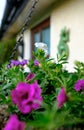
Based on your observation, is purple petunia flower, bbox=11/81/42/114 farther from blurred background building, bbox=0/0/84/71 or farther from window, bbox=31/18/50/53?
window, bbox=31/18/50/53

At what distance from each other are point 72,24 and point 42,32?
2435 millimetres

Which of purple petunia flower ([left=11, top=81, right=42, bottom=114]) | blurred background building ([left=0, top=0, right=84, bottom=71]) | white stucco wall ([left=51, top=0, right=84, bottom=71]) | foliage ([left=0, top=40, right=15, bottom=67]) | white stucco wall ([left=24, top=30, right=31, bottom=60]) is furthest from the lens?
white stucco wall ([left=24, top=30, right=31, bottom=60])

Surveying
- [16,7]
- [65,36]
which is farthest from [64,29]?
[16,7]

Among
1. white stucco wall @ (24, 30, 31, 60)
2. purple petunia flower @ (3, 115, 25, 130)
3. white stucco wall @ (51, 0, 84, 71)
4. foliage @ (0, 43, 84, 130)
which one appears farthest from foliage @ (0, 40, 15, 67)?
purple petunia flower @ (3, 115, 25, 130)

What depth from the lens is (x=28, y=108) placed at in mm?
759

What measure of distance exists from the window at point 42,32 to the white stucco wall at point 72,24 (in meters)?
Answer: 0.79

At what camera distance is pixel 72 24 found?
5.43 m

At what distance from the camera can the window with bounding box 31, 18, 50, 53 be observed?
723 cm

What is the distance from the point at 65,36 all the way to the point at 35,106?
491 cm

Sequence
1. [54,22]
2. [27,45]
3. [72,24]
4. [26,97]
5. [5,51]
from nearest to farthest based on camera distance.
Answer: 1. [26,97]
2. [72,24]
3. [54,22]
4. [5,51]
5. [27,45]

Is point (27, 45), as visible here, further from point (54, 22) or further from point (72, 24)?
point (72, 24)

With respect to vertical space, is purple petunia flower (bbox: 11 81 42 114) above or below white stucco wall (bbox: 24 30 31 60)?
below

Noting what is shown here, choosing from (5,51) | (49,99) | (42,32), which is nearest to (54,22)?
(42,32)

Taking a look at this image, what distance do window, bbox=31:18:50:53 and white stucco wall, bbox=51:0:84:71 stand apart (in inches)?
31.1
